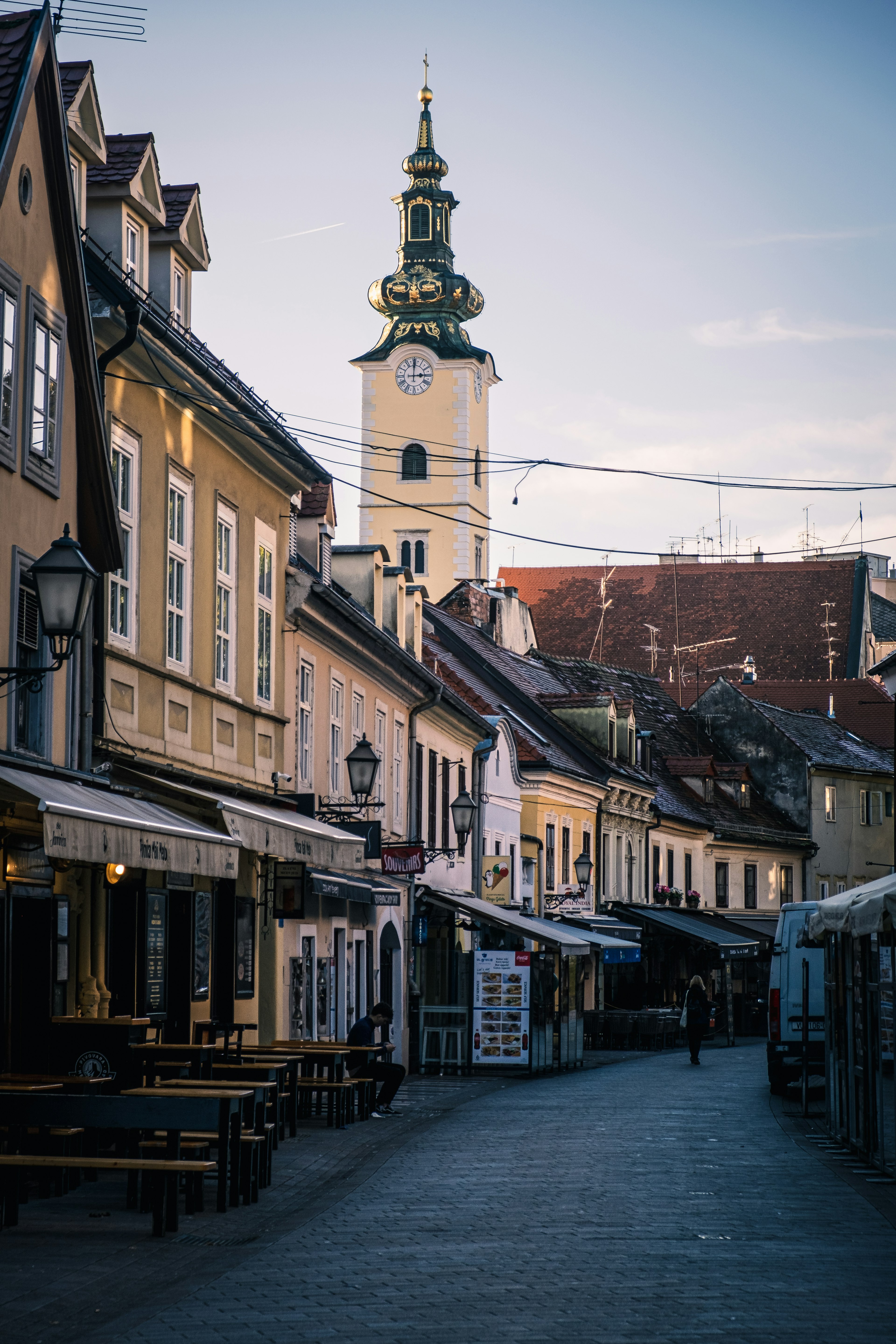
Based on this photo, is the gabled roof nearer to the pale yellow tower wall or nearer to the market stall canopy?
the market stall canopy

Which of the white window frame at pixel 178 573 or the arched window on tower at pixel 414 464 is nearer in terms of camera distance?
the white window frame at pixel 178 573

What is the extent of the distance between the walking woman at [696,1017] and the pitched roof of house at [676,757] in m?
21.7

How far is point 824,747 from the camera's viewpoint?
72000 mm

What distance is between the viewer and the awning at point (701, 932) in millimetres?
50562

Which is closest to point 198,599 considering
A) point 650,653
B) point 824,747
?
point 824,747

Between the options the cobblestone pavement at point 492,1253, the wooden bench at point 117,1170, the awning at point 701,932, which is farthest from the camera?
the awning at point 701,932

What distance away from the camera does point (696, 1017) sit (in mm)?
36500

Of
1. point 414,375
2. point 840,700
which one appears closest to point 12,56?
point 840,700

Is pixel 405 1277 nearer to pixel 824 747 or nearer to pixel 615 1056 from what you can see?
pixel 615 1056

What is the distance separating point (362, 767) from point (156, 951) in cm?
619

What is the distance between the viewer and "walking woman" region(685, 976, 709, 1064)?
3634 cm

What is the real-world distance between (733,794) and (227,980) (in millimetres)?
48011

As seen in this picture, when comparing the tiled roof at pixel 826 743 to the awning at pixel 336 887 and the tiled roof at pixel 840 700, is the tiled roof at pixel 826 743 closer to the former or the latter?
the tiled roof at pixel 840 700

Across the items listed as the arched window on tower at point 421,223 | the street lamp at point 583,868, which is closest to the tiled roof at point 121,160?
the street lamp at point 583,868
